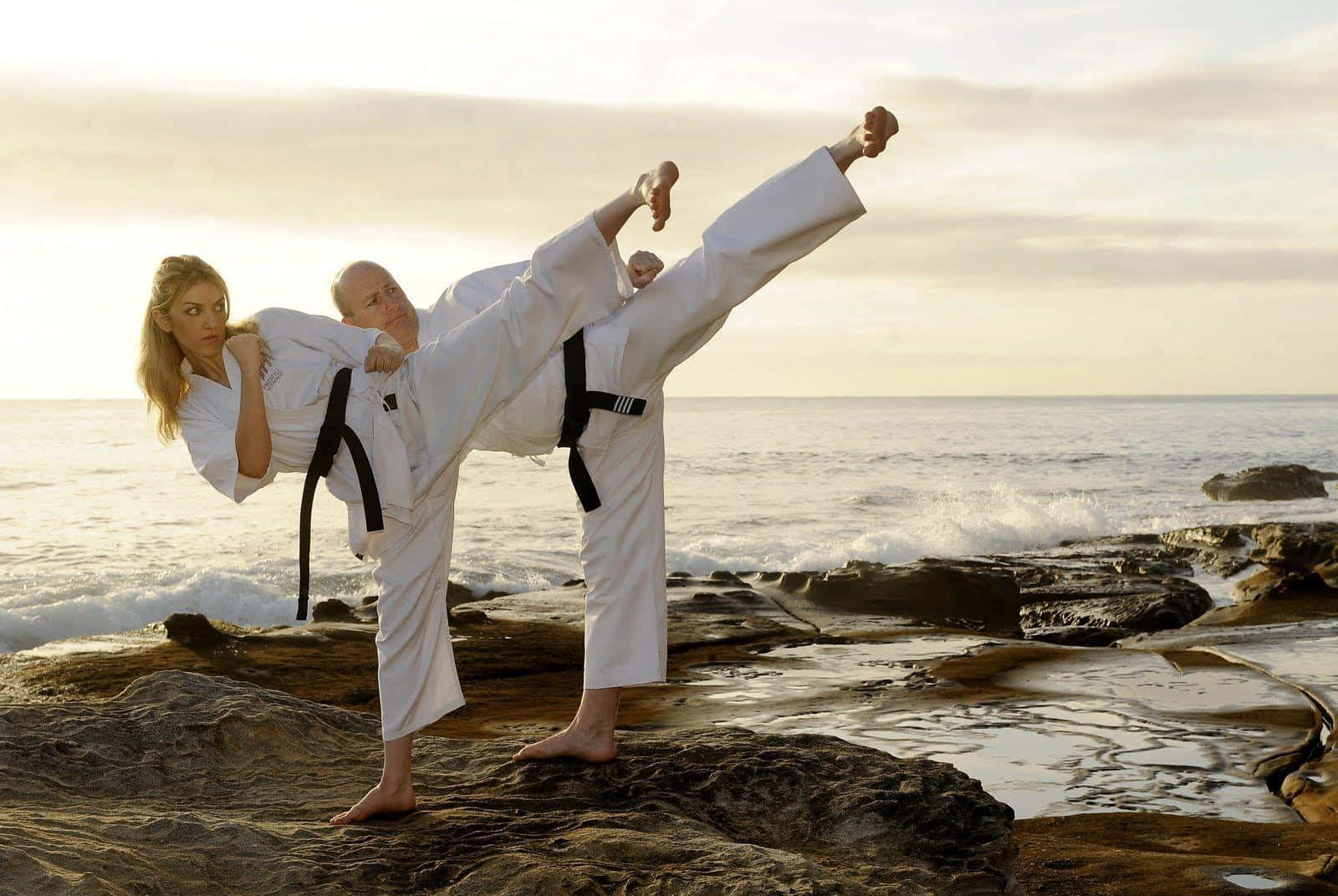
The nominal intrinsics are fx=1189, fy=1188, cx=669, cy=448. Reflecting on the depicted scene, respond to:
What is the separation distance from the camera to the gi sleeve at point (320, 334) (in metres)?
3.76

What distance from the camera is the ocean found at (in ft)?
43.7

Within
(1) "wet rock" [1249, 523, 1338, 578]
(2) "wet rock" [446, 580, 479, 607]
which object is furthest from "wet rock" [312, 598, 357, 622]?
(1) "wet rock" [1249, 523, 1338, 578]

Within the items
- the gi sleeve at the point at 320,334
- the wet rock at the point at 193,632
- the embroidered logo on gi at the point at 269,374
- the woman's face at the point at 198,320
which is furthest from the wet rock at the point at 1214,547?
the woman's face at the point at 198,320

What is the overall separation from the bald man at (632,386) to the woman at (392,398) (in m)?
0.16

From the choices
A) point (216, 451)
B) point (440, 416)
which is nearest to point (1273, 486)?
point (440, 416)

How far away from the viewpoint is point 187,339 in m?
3.66

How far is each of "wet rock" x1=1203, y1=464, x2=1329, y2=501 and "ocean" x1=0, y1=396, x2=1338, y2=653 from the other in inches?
25.6

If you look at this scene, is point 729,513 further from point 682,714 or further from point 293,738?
point 293,738

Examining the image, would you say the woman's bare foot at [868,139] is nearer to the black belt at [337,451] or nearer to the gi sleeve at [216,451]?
the black belt at [337,451]

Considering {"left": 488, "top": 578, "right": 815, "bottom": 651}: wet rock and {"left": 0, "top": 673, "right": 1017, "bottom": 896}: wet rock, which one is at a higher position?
{"left": 0, "top": 673, "right": 1017, "bottom": 896}: wet rock

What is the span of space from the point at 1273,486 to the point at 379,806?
77.5 ft

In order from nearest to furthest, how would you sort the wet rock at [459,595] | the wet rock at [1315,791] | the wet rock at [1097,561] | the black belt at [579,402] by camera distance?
the black belt at [579,402] → the wet rock at [1315,791] → the wet rock at [459,595] → the wet rock at [1097,561]

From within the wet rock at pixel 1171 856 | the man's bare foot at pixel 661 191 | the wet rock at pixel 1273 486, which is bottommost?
the wet rock at pixel 1171 856

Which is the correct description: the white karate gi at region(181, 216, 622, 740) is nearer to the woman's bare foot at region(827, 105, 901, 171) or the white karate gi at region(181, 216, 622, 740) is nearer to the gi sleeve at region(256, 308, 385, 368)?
the gi sleeve at region(256, 308, 385, 368)
